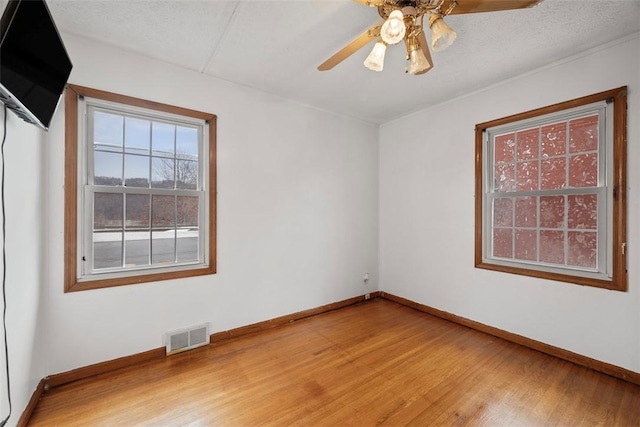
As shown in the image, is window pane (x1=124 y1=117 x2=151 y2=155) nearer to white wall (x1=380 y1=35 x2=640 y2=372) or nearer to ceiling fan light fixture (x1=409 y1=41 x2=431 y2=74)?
ceiling fan light fixture (x1=409 y1=41 x2=431 y2=74)

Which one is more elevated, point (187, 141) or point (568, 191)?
point (187, 141)

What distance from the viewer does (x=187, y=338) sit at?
2387 millimetres

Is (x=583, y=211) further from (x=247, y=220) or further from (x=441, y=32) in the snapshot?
(x=247, y=220)

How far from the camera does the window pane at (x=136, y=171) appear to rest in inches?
88.0

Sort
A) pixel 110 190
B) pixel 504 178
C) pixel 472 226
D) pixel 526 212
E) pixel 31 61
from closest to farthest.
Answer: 1. pixel 31 61
2. pixel 110 190
3. pixel 526 212
4. pixel 504 178
5. pixel 472 226

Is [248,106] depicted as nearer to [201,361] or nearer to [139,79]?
[139,79]

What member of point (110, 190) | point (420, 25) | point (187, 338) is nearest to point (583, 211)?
point (420, 25)

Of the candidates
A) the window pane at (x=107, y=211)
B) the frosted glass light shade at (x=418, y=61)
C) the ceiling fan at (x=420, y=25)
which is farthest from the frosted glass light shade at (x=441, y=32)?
the window pane at (x=107, y=211)

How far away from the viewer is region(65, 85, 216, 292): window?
6.60 ft

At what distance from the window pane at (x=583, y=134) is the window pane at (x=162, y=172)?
3703 mm

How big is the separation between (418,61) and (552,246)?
222cm

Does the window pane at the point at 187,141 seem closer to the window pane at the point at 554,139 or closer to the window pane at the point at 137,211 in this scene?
the window pane at the point at 137,211

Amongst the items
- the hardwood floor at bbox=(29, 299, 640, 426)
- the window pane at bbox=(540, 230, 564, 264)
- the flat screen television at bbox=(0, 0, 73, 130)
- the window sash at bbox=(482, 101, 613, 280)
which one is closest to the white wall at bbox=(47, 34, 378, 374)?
the hardwood floor at bbox=(29, 299, 640, 426)

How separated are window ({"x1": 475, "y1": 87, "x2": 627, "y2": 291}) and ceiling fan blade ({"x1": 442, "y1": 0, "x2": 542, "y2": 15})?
152 cm
